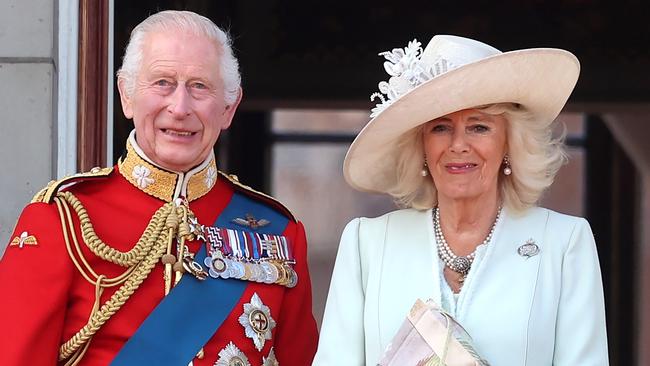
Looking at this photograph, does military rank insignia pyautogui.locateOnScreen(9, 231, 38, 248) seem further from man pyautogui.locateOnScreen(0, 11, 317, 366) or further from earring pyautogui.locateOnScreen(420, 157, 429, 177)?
earring pyautogui.locateOnScreen(420, 157, 429, 177)

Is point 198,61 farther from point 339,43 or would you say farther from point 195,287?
point 339,43

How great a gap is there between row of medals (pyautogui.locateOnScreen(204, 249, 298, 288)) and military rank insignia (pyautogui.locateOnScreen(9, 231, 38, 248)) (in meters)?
0.39

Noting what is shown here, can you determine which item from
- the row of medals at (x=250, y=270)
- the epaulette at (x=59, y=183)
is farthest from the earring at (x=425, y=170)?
the epaulette at (x=59, y=183)

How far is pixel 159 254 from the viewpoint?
11.5 feet

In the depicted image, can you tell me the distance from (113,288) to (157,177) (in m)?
0.27

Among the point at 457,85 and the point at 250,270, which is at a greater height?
the point at 457,85

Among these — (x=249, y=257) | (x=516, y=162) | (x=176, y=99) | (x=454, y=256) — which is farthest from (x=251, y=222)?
(x=516, y=162)

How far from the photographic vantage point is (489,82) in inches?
129

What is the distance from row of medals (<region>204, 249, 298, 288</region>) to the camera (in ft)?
11.6

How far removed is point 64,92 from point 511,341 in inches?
55.7

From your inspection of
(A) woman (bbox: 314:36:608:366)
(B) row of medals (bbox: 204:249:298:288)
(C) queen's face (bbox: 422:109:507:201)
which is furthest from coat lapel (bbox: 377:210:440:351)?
(B) row of medals (bbox: 204:249:298:288)

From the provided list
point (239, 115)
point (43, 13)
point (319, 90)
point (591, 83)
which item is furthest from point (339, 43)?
point (43, 13)

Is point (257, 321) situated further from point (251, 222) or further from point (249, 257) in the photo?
point (251, 222)

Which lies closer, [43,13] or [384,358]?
[384,358]
